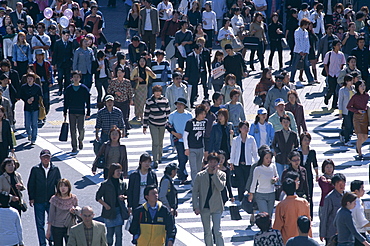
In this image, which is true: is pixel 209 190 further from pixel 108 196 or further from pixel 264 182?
pixel 108 196

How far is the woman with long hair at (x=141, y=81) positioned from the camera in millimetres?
21891

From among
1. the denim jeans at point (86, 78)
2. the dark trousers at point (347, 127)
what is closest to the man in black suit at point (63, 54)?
the denim jeans at point (86, 78)

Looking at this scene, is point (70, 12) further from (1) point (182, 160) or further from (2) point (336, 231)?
(2) point (336, 231)

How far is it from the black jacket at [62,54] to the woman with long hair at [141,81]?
3.12 m

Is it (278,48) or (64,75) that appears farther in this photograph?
(278,48)

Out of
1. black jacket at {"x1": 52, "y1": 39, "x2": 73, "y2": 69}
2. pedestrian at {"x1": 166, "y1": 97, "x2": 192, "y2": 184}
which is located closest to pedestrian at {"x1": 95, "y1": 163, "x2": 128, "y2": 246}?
pedestrian at {"x1": 166, "y1": 97, "x2": 192, "y2": 184}

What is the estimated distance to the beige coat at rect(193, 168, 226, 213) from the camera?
13984 mm

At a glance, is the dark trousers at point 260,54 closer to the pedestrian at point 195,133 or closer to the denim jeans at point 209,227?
the pedestrian at point 195,133

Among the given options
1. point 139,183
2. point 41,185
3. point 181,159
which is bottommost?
point 181,159

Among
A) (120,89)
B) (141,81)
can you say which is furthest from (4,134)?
(141,81)

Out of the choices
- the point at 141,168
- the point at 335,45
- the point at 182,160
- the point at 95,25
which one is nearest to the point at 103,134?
the point at 182,160

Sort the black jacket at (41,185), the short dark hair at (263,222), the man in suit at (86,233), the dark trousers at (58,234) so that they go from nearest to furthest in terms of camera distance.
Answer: the short dark hair at (263,222) → the man in suit at (86,233) → the dark trousers at (58,234) → the black jacket at (41,185)

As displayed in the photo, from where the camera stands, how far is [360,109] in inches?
751

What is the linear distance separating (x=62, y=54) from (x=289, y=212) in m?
13.0
